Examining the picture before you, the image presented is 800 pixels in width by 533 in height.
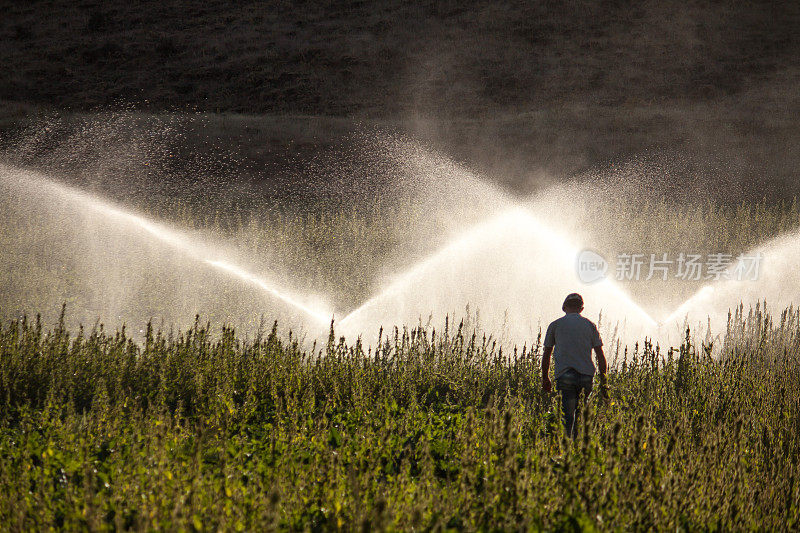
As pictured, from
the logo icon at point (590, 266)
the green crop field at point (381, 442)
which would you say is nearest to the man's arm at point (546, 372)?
the green crop field at point (381, 442)

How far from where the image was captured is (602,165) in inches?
A: 909

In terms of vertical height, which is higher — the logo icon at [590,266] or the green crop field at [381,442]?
the logo icon at [590,266]

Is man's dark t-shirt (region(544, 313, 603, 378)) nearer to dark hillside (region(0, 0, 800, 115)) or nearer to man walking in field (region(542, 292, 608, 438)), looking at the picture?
man walking in field (region(542, 292, 608, 438))

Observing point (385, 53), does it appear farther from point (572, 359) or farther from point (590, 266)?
point (572, 359)

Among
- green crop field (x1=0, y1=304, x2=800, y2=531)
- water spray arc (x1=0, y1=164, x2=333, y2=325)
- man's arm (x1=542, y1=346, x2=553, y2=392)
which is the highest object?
water spray arc (x1=0, y1=164, x2=333, y2=325)

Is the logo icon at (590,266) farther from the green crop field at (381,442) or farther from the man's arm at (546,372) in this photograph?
the man's arm at (546,372)

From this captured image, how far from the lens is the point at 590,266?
540 inches

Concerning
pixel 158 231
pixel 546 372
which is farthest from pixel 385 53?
pixel 546 372

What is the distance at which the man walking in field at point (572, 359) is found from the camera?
20.8 ft

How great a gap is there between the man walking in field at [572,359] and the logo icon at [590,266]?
258 inches

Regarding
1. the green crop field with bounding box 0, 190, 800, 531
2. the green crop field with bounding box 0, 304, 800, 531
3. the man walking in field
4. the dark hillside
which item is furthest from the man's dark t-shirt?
the dark hillside

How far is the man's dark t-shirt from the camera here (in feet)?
20.8

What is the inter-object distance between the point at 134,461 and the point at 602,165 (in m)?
20.7

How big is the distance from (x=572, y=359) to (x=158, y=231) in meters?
10.9
